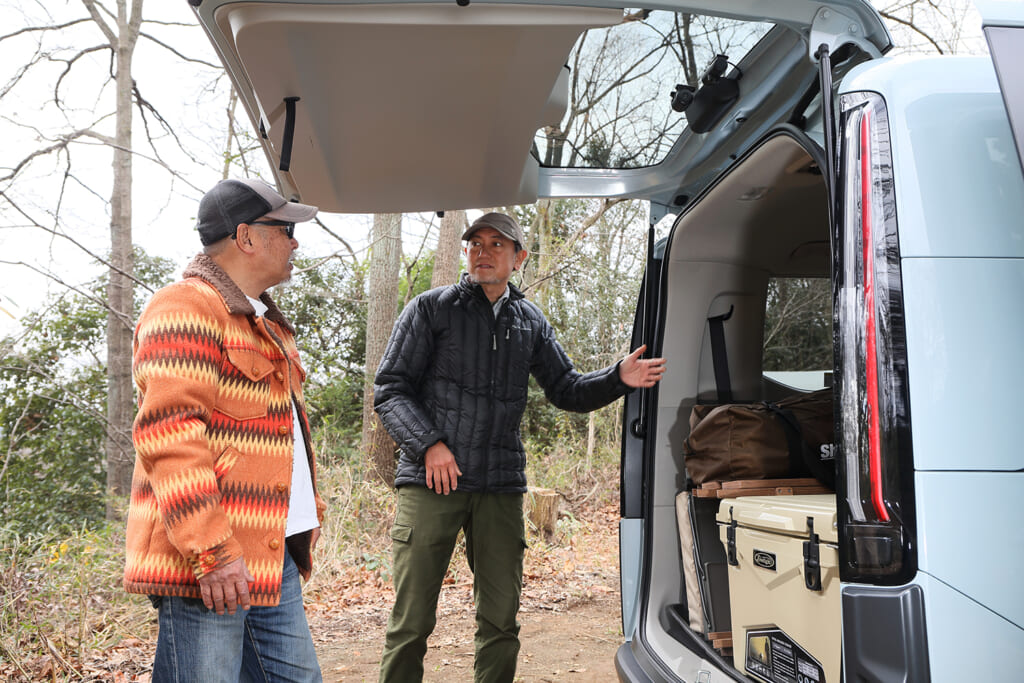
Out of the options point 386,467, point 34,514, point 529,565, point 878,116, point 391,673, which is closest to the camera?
point 878,116

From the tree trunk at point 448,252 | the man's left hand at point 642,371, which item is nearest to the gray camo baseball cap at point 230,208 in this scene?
the man's left hand at point 642,371

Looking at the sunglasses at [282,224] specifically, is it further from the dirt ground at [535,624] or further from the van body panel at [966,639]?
the dirt ground at [535,624]

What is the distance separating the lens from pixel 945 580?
4.47 ft

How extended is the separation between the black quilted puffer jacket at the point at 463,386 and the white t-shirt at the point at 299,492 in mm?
851

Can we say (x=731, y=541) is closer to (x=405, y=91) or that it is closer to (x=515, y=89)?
(x=515, y=89)

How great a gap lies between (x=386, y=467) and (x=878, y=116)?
20.9 ft

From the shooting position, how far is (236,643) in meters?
1.88

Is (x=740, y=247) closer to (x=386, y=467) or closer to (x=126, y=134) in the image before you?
(x=386, y=467)

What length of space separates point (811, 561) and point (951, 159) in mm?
951

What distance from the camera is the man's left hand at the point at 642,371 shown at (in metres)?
2.89

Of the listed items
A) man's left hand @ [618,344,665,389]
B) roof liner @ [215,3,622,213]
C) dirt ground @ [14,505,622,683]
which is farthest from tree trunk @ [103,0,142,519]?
man's left hand @ [618,344,665,389]

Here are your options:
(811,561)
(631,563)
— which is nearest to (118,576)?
(631,563)

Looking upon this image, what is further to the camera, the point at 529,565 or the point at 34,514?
the point at 34,514

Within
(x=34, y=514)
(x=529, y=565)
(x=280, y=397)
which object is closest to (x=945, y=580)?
(x=280, y=397)
